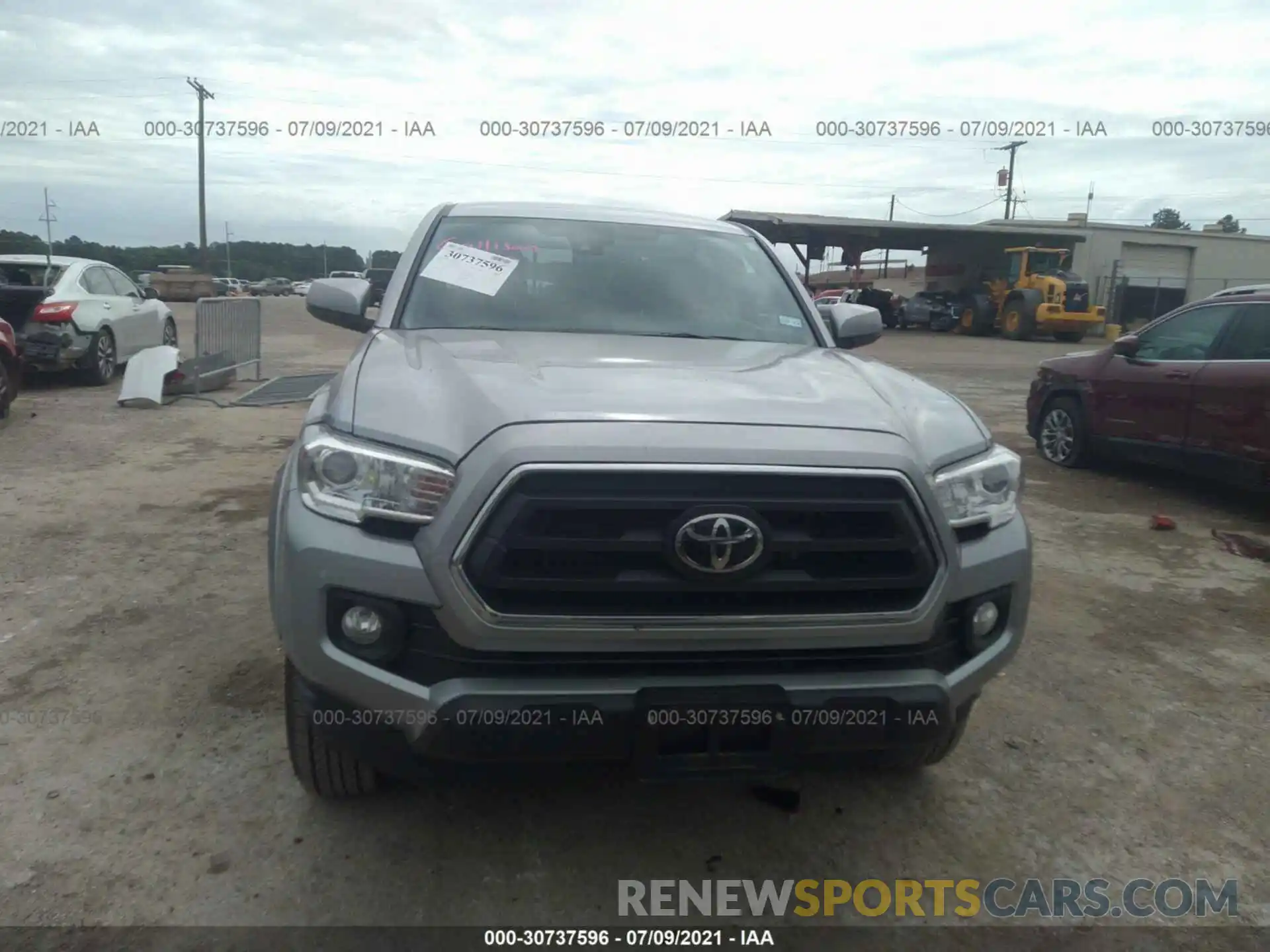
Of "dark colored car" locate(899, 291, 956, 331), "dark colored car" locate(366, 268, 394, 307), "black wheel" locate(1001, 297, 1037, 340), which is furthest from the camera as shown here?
"dark colored car" locate(899, 291, 956, 331)

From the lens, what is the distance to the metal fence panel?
1138 centimetres

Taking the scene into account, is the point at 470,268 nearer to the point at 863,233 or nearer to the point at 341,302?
the point at 341,302

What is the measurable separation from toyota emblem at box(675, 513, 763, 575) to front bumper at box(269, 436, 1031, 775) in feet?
0.52

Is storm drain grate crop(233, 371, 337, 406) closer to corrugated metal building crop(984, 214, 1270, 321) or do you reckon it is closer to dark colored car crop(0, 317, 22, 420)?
Answer: dark colored car crop(0, 317, 22, 420)

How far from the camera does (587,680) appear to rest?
6.79 feet

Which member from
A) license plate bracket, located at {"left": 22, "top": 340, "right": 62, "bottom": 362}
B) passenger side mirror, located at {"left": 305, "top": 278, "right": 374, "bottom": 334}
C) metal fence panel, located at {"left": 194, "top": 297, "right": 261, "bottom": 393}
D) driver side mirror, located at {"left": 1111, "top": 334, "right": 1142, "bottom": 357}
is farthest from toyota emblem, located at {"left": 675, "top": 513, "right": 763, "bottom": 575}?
license plate bracket, located at {"left": 22, "top": 340, "right": 62, "bottom": 362}

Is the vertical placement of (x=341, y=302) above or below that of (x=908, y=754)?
above

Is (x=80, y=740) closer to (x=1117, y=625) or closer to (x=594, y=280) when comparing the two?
(x=594, y=280)

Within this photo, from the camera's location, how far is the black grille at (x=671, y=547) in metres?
2.01

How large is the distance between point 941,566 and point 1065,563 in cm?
364

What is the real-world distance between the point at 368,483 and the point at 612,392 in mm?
627

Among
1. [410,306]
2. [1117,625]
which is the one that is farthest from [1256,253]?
[410,306]

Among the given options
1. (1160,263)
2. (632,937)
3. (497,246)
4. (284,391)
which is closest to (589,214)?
(497,246)

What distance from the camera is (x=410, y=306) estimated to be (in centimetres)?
335
